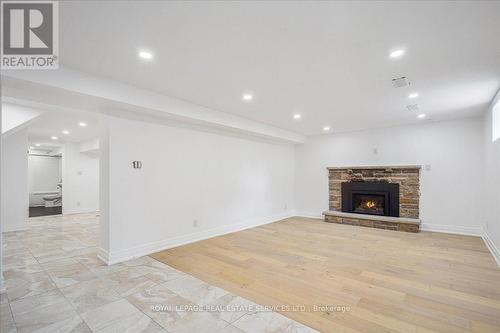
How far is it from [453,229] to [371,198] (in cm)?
179

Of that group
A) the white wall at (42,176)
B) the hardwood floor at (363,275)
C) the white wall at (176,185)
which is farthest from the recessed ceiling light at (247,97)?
the white wall at (42,176)

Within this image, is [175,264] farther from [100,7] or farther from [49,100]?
[100,7]

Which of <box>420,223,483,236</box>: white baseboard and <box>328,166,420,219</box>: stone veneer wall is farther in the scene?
<box>328,166,420,219</box>: stone veneer wall

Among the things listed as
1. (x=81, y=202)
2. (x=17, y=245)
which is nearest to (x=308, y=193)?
(x=17, y=245)

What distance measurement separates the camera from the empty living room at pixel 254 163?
2041 mm

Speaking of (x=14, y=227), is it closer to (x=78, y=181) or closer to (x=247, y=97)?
(x=78, y=181)

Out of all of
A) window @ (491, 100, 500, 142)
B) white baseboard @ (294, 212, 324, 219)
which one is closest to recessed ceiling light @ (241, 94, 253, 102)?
window @ (491, 100, 500, 142)

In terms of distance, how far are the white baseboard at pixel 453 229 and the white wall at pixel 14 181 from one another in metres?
9.76

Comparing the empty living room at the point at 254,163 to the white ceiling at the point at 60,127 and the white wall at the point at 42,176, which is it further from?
the white wall at the point at 42,176

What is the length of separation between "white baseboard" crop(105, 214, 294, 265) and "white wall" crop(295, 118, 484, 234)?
140 inches

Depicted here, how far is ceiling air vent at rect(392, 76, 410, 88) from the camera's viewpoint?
305 cm

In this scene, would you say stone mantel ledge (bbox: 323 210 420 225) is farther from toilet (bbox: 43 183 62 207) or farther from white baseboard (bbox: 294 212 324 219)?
toilet (bbox: 43 183 62 207)

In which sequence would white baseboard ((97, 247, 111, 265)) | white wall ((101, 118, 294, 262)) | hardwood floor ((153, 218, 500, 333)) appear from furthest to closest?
white wall ((101, 118, 294, 262)) → white baseboard ((97, 247, 111, 265)) → hardwood floor ((153, 218, 500, 333))

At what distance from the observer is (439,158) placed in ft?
18.0
